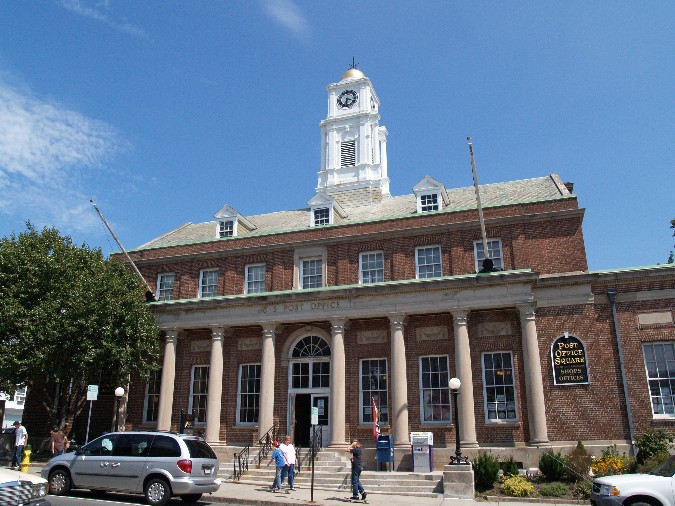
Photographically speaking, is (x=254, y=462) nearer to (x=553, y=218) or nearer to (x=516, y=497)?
(x=516, y=497)

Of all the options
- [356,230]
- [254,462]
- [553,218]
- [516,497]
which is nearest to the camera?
[516,497]

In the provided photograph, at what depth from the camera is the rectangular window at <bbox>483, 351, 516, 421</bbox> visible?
23.9 meters

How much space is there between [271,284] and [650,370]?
718 inches

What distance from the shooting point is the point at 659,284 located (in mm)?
23781

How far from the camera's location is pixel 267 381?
25.8m

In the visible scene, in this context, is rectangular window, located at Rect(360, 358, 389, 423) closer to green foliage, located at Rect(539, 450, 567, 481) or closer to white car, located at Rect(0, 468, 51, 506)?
green foliage, located at Rect(539, 450, 567, 481)

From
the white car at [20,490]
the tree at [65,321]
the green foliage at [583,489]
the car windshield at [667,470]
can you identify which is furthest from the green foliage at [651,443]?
the tree at [65,321]

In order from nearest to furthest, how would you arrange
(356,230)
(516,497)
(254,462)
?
(516,497), (254,462), (356,230)

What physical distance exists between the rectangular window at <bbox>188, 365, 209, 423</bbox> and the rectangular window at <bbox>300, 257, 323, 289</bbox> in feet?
21.9

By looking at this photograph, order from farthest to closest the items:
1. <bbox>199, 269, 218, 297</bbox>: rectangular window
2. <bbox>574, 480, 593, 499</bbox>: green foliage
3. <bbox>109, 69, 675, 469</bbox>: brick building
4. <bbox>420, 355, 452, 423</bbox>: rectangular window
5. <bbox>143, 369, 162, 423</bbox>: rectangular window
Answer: <bbox>199, 269, 218, 297</bbox>: rectangular window, <bbox>143, 369, 162, 423</bbox>: rectangular window, <bbox>420, 355, 452, 423</bbox>: rectangular window, <bbox>109, 69, 675, 469</bbox>: brick building, <bbox>574, 480, 593, 499</bbox>: green foliage

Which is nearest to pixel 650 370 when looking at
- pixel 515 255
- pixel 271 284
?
pixel 515 255

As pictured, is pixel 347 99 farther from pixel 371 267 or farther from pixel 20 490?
pixel 20 490

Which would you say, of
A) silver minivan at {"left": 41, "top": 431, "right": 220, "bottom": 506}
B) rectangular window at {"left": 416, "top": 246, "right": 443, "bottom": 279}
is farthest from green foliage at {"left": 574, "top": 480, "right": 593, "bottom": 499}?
rectangular window at {"left": 416, "top": 246, "right": 443, "bottom": 279}

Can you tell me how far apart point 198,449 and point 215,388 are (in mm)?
10252
